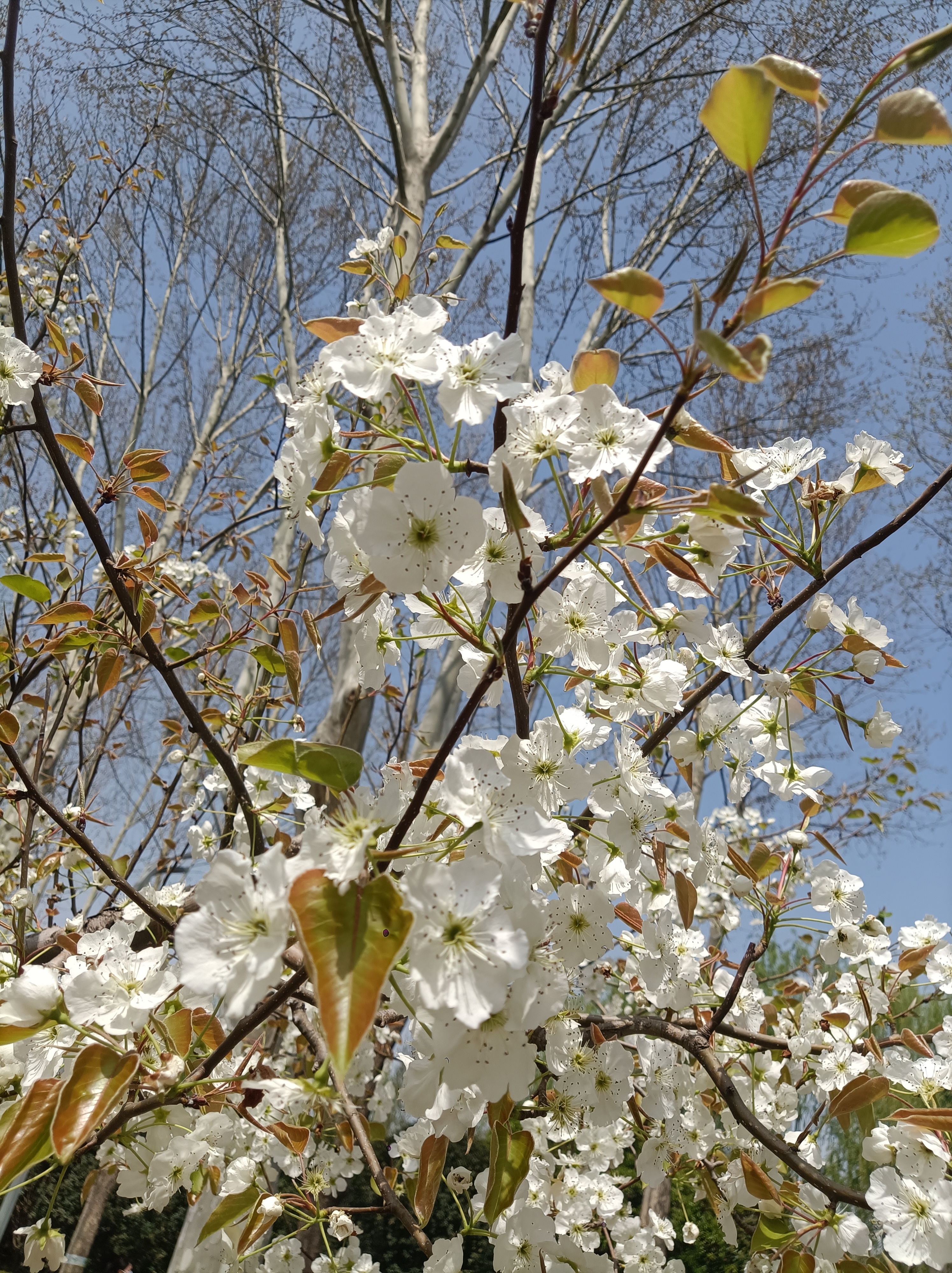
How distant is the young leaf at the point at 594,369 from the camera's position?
2.74ft

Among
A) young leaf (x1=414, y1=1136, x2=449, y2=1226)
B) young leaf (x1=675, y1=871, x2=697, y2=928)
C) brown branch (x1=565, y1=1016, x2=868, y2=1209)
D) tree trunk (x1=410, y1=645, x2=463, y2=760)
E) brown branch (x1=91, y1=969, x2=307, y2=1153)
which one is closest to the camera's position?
brown branch (x1=91, y1=969, x2=307, y2=1153)

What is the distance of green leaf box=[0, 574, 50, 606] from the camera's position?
119cm

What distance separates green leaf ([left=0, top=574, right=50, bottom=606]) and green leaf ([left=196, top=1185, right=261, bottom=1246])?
86 cm

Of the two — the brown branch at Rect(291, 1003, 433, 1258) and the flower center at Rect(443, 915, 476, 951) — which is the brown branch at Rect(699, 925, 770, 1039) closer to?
the brown branch at Rect(291, 1003, 433, 1258)

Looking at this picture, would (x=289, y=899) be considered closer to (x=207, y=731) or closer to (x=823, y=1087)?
(x=207, y=731)

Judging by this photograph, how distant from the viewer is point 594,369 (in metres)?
0.83

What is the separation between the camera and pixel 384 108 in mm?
3730

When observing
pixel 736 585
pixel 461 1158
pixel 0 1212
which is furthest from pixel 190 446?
pixel 0 1212

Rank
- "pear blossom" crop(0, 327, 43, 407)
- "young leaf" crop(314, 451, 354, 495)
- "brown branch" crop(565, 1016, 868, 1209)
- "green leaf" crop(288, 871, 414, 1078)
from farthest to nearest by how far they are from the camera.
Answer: "pear blossom" crop(0, 327, 43, 407) < "brown branch" crop(565, 1016, 868, 1209) < "young leaf" crop(314, 451, 354, 495) < "green leaf" crop(288, 871, 414, 1078)

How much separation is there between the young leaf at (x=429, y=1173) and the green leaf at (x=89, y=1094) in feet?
1.33

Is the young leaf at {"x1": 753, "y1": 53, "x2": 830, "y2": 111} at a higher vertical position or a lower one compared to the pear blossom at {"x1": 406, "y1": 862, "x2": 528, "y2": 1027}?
higher

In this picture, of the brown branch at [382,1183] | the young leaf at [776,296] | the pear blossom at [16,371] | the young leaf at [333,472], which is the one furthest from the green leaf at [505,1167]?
the pear blossom at [16,371]

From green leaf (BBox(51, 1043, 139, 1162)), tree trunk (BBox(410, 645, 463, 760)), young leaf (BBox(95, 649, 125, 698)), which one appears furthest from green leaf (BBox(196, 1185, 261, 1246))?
tree trunk (BBox(410, 645, 463, 760))

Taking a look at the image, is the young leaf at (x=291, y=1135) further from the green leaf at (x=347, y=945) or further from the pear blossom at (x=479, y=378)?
the pear blossom at (x=479, y=378)
